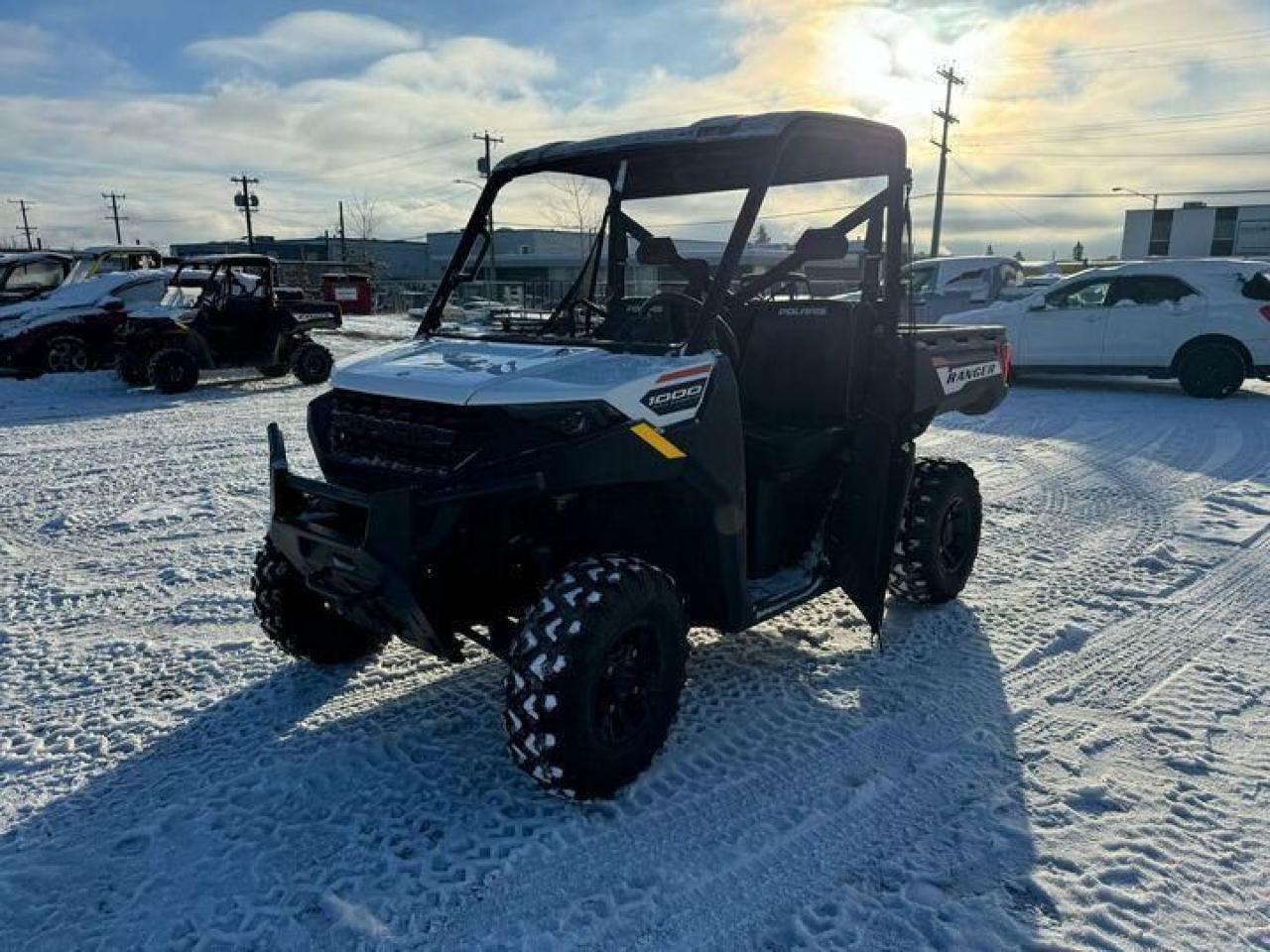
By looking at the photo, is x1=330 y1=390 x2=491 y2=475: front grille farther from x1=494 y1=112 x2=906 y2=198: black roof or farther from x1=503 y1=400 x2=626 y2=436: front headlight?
x1=494 y1=112 x2=906 y2=198: black roof

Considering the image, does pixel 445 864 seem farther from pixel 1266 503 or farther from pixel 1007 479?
pixel 1266 503

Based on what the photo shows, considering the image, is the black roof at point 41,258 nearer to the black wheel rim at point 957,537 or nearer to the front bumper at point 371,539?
the front bumper at point 371,539

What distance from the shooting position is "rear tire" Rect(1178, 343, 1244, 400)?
11391 millimetres

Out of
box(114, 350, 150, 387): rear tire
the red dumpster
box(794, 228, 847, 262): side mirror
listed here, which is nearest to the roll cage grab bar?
box(794, 228, 847, 262): side mirror

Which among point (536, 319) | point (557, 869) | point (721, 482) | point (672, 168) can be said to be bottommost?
point (557, 869)

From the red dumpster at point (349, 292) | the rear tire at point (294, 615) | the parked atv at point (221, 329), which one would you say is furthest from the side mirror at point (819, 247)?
the red dumpster at point (349, 292)

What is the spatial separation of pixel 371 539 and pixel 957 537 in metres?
3.19

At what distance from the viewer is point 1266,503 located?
6594mm

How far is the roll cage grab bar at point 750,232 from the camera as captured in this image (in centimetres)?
339

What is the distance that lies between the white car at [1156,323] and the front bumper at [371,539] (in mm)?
11277

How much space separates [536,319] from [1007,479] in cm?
479

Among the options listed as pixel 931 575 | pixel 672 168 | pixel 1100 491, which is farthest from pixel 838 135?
pixel 1100 491

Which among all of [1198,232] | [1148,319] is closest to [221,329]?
[1148,319]

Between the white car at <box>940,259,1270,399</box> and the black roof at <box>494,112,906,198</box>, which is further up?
the black roof at <box>494,112,906,198</box>
